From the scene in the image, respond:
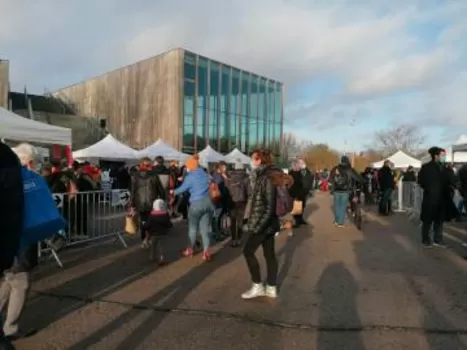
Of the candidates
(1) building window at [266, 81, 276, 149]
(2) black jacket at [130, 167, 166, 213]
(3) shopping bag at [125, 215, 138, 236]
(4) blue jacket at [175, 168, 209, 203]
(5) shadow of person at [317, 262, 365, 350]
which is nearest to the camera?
(5) shadow of person at [317, 262, 365, 350]

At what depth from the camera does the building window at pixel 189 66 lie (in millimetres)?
40369

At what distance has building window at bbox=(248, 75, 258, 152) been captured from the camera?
47.9m

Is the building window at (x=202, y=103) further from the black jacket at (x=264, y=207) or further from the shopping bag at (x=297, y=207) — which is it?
the black jacket at (x=264, y=207)

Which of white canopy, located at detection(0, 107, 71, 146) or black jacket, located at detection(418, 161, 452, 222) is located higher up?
white canopy, located at detection(0, 107, 71, 146)

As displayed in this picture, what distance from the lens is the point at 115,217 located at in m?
12.2

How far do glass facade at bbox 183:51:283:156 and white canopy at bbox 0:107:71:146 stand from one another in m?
28.3

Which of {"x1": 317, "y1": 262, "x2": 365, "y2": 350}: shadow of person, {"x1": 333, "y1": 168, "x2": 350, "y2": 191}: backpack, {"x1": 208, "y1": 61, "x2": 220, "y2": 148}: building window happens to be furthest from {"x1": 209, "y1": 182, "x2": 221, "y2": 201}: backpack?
{"x1": 208, "y1": 61, "x2": 220, "y2": 148}: building window

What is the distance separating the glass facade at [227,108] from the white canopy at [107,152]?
1830 cm

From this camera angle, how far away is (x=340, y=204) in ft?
48.5

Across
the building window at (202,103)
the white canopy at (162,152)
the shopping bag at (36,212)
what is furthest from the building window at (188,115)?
Result: the shopping bag at (36,212)

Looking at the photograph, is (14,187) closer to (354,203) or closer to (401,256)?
(401,256)

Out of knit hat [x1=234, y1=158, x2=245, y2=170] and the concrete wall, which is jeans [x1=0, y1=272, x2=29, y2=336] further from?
the concrete wall

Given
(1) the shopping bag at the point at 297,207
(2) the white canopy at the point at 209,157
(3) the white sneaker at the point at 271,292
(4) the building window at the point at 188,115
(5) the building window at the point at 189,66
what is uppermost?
(5) the building window at the point at 189,66

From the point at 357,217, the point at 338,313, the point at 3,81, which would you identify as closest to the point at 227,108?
the point at 3,81
